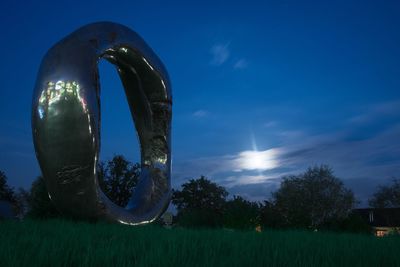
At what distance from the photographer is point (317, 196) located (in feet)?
155

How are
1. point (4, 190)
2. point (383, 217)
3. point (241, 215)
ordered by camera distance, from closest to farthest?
point (241, 215), point (4, 190), point (383, 217)

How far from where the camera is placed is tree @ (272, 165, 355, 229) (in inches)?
1816

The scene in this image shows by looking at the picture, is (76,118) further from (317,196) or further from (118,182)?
(317,196)

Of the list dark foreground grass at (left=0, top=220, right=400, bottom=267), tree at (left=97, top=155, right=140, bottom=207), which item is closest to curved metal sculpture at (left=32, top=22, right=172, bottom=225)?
dark foreground grass at (left=0, top=220, right=400, bottom=267)

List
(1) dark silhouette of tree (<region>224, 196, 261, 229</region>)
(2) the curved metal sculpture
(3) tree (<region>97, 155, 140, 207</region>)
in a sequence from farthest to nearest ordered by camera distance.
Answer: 1. (3) tree (<region>97, 155, 140, 207</region>)
2. (1) dark silhouette of tree (<region>224, 196, 261, 229</region>)
3. (2) the curved metal sculpture

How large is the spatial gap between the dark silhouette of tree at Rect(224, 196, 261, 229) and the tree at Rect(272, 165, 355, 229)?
1356 inches

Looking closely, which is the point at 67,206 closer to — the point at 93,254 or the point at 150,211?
the point at 150,211

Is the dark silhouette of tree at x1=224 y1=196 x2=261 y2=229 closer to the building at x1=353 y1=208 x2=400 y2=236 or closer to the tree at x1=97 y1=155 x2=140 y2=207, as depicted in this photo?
the tree at x1=97 y1=155 x2=140 y2=207

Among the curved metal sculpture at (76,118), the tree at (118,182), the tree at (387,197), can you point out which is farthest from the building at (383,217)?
the curved metal sculpture at (76,118)

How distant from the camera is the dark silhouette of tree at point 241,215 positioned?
1039cm

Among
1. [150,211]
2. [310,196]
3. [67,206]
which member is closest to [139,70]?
[150,211]

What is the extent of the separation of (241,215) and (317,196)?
127 feet

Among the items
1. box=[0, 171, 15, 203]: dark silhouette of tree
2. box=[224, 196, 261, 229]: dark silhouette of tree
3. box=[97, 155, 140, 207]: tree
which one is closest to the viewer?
box=[224, 196, 261, 229]: dark silhouette of tree

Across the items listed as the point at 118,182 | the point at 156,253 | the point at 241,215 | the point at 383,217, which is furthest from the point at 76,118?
the point at 383,217
